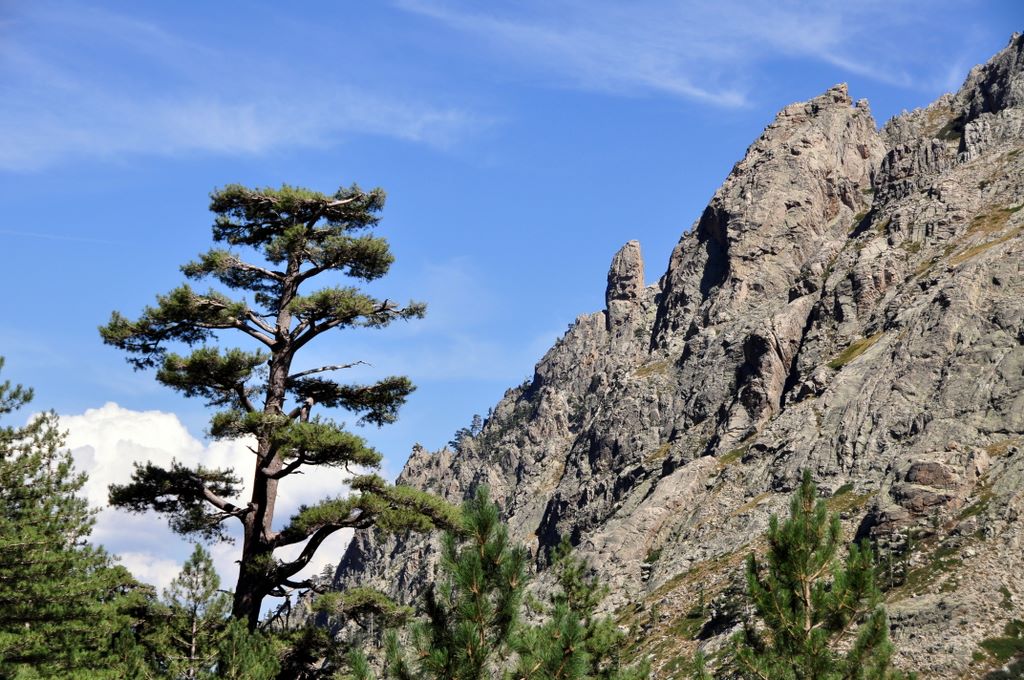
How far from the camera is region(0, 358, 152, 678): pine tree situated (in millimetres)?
23422

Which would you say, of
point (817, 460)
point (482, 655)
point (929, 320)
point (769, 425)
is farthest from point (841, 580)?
point (769, 425)

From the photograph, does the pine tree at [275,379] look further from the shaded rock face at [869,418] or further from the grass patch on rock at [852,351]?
the grass patch on rock at [852,351]

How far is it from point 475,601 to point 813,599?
8.94 meters

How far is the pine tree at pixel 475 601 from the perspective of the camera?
1546 centimetres

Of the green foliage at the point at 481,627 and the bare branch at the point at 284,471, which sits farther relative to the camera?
the bare branch at the point at 284,471

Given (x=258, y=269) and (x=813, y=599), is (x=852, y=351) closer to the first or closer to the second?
(x=813, y=599)

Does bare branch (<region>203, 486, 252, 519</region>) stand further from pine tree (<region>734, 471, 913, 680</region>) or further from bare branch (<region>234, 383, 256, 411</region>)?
pine tree (<region>734, 471, 913, 680</region>)

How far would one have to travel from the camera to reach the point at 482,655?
1559 cm

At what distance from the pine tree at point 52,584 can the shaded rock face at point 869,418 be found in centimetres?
6654

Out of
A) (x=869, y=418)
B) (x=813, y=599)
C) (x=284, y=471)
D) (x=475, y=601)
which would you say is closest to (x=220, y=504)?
(x=284, y=471)

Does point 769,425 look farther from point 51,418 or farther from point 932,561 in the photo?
point 51,418

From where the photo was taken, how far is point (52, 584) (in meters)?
27.2

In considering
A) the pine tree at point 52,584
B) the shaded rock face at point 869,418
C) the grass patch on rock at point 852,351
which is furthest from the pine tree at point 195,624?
the grass patch on rock at point 852,351

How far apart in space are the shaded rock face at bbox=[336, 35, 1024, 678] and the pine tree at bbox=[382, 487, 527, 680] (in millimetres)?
81170
